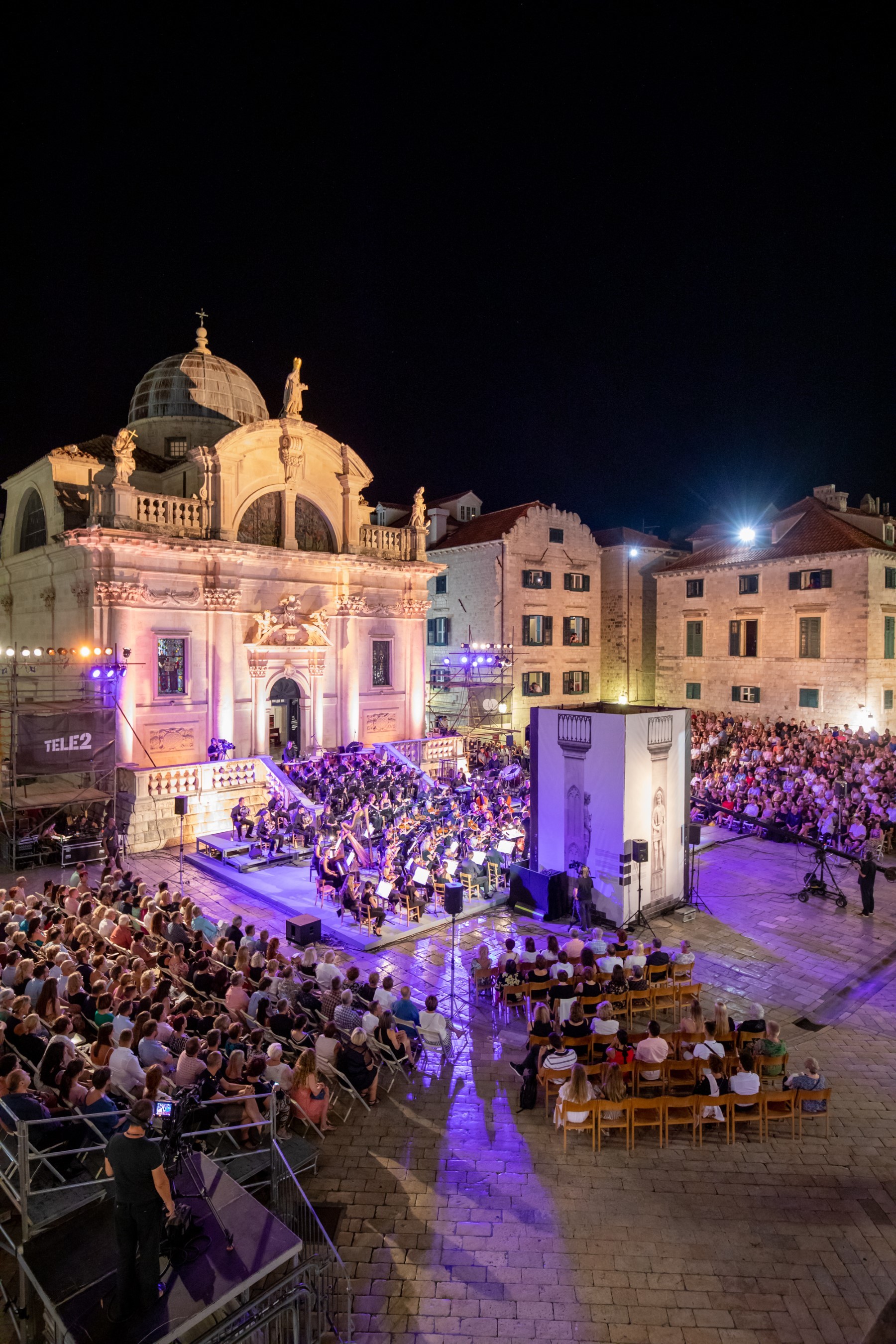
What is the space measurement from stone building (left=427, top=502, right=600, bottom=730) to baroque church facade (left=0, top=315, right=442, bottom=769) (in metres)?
6.77

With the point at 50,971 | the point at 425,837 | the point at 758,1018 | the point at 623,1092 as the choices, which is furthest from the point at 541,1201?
the point at 425,837

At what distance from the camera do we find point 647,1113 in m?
8.61

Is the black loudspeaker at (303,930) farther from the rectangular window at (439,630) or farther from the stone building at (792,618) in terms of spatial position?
the stone building at (792,618)

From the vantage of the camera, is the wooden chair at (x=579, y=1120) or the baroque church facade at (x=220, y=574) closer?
the wooden chair at (x=579, y=1120)

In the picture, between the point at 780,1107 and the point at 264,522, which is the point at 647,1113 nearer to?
the point at 780,1107

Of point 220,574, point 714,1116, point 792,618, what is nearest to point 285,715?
point 220,574

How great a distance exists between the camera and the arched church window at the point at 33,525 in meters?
25.8

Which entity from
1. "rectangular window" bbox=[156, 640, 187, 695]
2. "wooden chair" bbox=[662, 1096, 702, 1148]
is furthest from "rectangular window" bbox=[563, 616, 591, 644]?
"wooden chair" bbox=[662, 1096, 702, 1148]

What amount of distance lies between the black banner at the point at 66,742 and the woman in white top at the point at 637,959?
582 inches

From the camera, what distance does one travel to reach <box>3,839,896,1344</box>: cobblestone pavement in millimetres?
6004

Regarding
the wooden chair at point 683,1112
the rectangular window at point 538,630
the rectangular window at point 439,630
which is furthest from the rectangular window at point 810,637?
the wooden chair at point 683,1112

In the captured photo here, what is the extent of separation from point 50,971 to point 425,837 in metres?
9.39

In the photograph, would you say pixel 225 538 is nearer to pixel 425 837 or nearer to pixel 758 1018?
pixel 425 837

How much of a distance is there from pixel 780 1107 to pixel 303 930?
8.58 m
